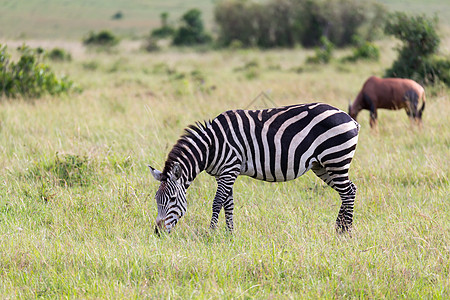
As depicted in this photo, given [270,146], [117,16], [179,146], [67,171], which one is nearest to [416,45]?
[270,146]

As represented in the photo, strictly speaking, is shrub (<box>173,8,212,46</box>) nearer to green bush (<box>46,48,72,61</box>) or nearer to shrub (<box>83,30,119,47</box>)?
shrub (<box>83,30,119,47</box>)

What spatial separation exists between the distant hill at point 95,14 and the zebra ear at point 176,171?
52.5 metres

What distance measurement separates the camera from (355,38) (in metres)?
32.3

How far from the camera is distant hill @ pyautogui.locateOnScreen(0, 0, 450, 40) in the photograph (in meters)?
64.4

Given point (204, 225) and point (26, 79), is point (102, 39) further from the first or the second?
point (204, 225)

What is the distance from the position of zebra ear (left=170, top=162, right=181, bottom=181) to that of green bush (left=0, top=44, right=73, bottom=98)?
26.8ft

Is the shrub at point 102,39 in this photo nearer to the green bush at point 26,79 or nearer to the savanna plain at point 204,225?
the green bush at point 26,79

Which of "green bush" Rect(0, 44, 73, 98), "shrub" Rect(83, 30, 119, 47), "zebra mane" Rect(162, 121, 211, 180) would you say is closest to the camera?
"zebra mane" Rect(162, 121, 211, 180)

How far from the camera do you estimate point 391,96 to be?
30.4ft

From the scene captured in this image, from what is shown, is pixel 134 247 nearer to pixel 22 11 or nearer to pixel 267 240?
pixel 267 240

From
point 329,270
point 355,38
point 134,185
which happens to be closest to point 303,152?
point 329,270

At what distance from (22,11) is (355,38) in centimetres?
5615

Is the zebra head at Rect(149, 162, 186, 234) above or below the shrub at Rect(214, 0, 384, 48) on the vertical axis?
above

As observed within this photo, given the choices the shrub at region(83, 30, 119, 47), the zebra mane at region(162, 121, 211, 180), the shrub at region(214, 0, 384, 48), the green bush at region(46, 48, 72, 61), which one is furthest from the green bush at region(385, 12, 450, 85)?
the shrub at region(83, 30, 119, 47)
